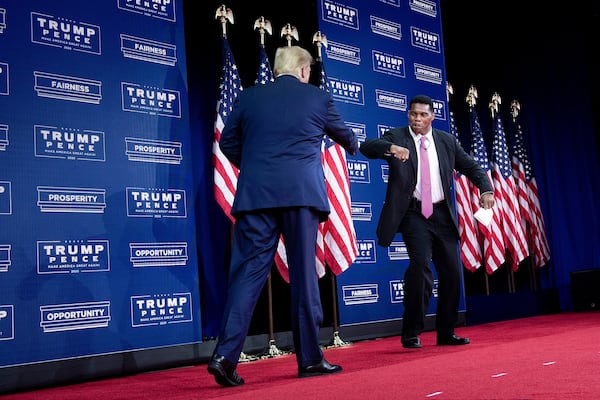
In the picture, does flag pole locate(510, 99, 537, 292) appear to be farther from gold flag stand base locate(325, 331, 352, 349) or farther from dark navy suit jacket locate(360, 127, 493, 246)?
dark navy suit jacket locate(360, 127, 493, 246)

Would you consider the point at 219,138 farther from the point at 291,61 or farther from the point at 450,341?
the point at 450,341

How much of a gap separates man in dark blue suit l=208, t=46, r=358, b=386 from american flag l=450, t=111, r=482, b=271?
509 cm

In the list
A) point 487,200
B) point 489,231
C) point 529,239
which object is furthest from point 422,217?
point 529,239

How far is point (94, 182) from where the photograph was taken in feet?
15.1

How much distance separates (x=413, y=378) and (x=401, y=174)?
6.57ft

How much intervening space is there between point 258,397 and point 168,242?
2.40 meters

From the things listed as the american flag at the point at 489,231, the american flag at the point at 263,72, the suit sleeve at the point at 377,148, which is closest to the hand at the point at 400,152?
the suit sleeve at the point at 377,148

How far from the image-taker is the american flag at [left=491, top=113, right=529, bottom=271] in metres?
8.95

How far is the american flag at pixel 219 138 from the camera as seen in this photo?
212 inches

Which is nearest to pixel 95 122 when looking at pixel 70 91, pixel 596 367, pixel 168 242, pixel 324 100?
pixel 70 91

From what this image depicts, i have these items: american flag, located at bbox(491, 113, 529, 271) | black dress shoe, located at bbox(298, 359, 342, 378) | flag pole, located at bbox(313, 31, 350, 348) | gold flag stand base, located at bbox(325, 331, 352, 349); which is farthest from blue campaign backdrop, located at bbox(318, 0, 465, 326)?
black dress shoe, located at bbox(298, 359, 342, 378)

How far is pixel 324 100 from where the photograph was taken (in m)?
3.54

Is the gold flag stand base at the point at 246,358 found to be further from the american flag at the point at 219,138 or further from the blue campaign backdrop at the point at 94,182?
the american flag at the point at 219,138

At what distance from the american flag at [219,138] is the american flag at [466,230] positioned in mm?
3572
